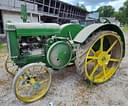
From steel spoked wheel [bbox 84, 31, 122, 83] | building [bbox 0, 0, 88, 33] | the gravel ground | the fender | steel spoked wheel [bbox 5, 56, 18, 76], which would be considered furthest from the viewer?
building [bbox 0, 0, 88, 33]

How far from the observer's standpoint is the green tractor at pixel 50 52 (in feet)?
8.18

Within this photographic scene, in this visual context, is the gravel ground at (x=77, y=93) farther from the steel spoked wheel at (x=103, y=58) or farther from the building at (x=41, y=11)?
the building at (x=41, y=11)

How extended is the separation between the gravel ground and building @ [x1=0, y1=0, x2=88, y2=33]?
3.70 metres

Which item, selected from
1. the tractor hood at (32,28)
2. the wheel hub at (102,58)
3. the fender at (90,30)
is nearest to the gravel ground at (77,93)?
the wheel hub at (102,58)

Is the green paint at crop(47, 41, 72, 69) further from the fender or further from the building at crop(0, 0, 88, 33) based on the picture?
the building at crop(0, 0, 88, 33)

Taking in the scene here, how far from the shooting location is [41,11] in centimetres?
1662

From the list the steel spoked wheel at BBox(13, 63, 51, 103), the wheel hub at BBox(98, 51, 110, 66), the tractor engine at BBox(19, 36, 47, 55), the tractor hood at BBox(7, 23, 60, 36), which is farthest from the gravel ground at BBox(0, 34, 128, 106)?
the tractor hood at BBox(7, 23, 60, 36)

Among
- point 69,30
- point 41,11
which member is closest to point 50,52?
point 69,30

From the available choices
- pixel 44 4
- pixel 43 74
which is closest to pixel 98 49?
pixel 43 74

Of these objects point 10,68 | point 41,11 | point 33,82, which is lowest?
point 10,68

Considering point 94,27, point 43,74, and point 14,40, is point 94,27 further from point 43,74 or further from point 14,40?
point 14,40

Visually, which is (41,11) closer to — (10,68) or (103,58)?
(10,68)

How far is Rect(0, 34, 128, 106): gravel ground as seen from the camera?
→ 236 cm

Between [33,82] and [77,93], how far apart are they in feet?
2.51
